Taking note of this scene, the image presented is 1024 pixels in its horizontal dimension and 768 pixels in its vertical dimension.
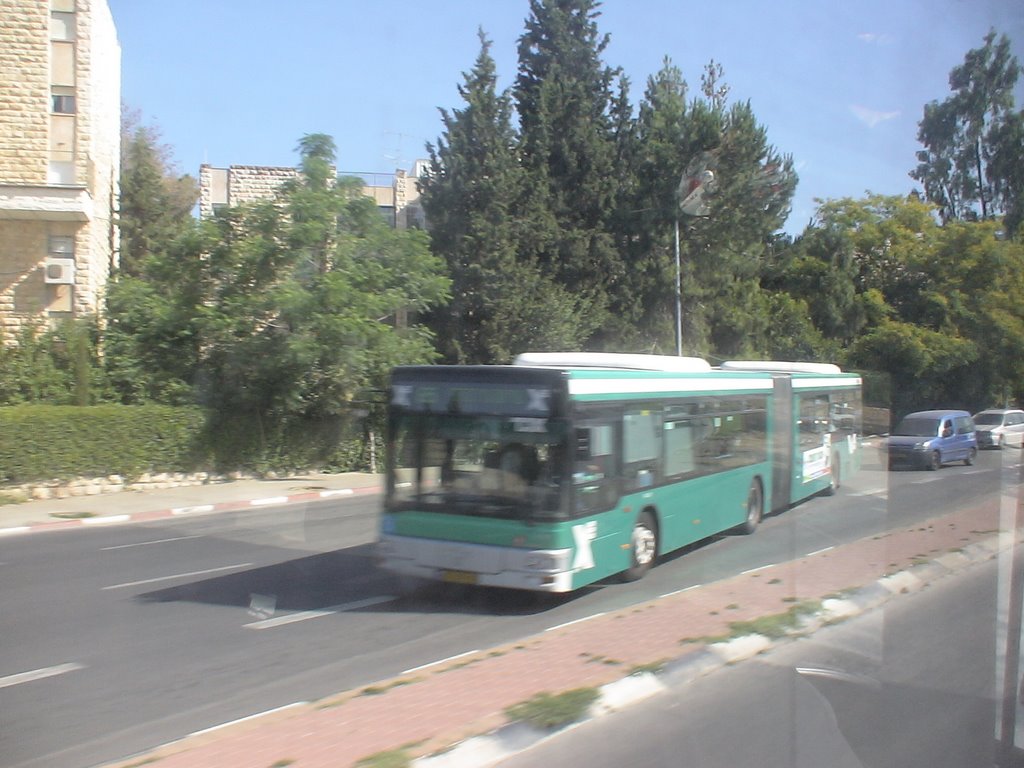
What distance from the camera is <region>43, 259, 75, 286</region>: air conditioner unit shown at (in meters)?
24.1

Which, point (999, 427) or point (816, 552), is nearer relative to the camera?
point (816, 552)

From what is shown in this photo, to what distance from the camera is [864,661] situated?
6859mm

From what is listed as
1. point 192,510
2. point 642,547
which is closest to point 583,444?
point 642,547

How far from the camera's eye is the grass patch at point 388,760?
181 inches

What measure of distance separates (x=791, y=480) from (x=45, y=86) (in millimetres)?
21655

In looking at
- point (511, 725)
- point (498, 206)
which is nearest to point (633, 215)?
point (498, 206)

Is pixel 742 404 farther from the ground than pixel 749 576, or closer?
farther from the ground

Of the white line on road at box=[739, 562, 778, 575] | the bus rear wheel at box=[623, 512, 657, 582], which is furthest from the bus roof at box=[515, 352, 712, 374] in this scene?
the white line on road at box=[739, 562, 778, 575]

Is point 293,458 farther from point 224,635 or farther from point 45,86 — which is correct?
point 224,635

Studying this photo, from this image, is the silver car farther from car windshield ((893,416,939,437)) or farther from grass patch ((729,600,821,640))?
grass patch ((729,600,821,640))

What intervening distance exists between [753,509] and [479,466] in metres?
6.43

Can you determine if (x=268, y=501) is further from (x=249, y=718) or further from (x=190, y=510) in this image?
(x=249, y=718)

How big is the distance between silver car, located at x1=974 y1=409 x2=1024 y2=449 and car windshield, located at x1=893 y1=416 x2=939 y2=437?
83cm

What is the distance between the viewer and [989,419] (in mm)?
18781
